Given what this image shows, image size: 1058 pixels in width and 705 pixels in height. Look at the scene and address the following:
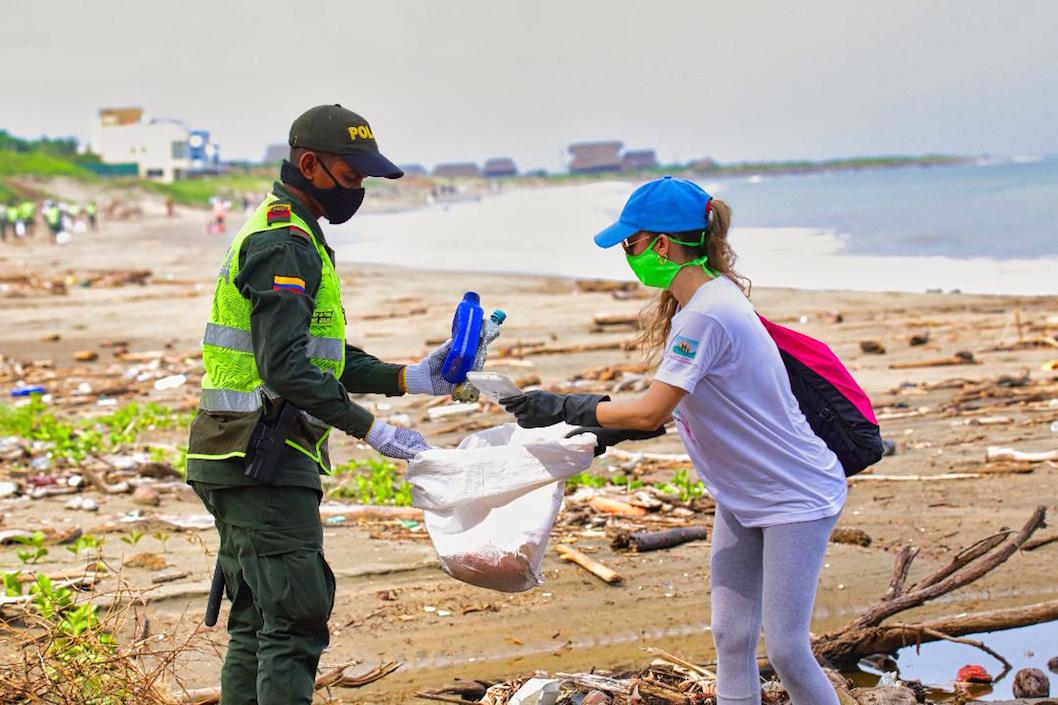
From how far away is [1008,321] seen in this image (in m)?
16.7

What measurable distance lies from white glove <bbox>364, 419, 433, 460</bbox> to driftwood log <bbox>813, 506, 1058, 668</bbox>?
2346 millimetres

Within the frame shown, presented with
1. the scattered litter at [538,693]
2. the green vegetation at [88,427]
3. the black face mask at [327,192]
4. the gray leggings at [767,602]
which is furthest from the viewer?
the green vegetation at [88,427]

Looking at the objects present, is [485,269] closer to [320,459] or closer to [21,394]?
[21,394]

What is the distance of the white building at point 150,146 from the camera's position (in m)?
125

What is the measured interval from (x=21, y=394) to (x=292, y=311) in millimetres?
11215

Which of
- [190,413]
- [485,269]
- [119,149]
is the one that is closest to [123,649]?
[190,413]

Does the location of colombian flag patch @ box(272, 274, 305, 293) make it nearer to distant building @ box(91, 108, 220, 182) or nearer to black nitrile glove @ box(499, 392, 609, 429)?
→ black nitrile glove @ box(499, 392, 609, 429)

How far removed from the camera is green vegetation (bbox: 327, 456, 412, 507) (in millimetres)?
8531

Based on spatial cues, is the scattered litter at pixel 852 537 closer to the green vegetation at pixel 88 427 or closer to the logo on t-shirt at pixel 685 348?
the logo on t-shirt at pixel 685 348

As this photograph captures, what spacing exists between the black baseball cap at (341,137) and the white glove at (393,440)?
82 cm

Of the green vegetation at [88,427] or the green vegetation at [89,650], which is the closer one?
the green vegetation at [89,650]

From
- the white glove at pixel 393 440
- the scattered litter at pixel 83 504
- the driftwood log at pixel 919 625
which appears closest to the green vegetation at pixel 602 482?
the driftwood log at pixel 919 625

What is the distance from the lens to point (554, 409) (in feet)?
13.1

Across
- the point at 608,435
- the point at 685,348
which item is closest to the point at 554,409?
the point at 608,435
